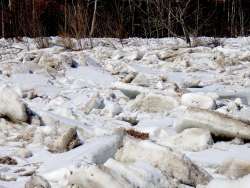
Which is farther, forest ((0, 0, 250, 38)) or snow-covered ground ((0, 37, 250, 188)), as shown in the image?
forest ((0, 0, 250, 38))

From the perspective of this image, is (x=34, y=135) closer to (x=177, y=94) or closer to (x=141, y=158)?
(x=141, y=158)

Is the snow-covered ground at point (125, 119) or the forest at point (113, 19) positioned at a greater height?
the forest at point (113, 19)

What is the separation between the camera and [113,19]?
12938 mm

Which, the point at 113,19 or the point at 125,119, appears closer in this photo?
the point at 125,119

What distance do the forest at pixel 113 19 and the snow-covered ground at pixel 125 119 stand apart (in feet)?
5.68

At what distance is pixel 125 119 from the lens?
445 centimetres

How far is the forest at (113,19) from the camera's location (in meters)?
10.1

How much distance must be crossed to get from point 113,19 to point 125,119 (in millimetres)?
8699

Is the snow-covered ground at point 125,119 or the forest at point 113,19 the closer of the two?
the snow-covered ground at point 125,119

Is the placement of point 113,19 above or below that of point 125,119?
above

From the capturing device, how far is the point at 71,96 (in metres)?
5.31

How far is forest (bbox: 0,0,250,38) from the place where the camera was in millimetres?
10062

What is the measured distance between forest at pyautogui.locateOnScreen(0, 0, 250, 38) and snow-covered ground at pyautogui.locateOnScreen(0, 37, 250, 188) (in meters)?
1.73

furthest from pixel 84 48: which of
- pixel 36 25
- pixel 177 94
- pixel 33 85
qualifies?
pixel 177 94
